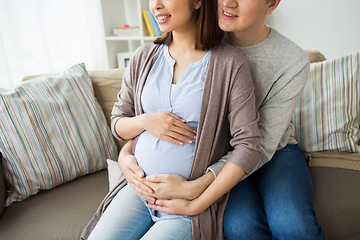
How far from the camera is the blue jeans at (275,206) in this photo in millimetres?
1080

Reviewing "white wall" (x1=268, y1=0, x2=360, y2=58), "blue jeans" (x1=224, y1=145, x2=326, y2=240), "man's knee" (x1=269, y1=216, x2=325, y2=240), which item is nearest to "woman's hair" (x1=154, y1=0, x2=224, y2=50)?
"blue jeans" (x1=224, y1=145, x2=326, y2=240)

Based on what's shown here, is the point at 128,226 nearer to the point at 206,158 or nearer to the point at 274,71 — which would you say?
the point at 206,158

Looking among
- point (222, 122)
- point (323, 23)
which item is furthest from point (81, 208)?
point (323, 23)

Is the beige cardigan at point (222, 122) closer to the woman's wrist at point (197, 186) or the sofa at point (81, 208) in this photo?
the woman's wrist at point (197, 186)

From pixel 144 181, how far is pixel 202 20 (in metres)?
0.59

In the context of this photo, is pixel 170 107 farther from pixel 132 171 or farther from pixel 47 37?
pixel 47 37

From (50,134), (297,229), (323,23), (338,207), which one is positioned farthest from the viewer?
(323,23)

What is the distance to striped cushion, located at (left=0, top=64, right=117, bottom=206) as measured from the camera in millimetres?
1368

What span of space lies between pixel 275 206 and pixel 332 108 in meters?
0.70

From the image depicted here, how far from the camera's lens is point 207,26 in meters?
1.18

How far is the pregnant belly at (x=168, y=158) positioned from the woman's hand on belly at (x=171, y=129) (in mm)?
22

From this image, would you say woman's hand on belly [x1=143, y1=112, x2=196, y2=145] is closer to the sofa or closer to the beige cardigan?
the beige cardigan

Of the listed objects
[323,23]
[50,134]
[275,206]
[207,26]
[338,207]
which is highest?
[207,26]

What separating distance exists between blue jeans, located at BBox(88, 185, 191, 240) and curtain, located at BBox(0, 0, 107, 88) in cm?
169
